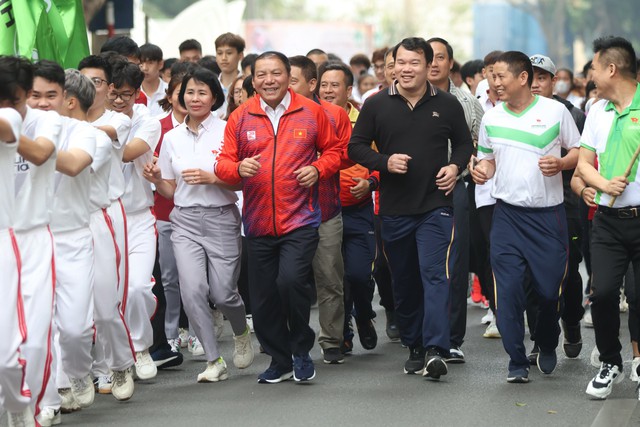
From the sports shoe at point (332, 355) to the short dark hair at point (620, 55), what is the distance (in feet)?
10.1

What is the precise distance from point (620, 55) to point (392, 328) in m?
3.67

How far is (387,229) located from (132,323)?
76.1 inches

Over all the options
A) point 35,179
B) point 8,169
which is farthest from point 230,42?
point 8,169

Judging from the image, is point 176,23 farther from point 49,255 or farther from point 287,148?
point 49,255

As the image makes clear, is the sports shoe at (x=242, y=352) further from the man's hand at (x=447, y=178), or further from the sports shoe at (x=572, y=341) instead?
the sports shoe at (x=572, y=341)

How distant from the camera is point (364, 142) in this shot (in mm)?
10383

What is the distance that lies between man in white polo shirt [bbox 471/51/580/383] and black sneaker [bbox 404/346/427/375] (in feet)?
2.33

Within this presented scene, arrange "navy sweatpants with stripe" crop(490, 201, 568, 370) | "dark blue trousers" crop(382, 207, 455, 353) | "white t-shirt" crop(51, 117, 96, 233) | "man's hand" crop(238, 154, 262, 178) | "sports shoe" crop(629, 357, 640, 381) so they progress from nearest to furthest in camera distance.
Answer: "white t-shirt" crop(51, 117, 96, 233) < "man's hand" crop(238, 154, 262, 178) < "sports shoe" crop(629, 357, 640, 381) < "navy sweatpants with stripe" crop(490, 201, 568, 370) < "dark blue trousers" crop(382, 207, 455, 353)

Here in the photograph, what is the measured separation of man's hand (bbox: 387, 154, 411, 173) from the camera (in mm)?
9961

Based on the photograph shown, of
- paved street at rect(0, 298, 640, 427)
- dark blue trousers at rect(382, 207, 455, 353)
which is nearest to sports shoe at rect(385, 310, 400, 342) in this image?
paved street at rect(0, 298, 640, 427)

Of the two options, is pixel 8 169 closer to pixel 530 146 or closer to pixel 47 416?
pixel 47 416

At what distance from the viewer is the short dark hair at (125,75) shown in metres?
10.1

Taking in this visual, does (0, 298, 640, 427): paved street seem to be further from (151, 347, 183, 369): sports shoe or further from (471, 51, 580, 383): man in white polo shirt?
(471, 51, 580, 383): man in white polo shirt

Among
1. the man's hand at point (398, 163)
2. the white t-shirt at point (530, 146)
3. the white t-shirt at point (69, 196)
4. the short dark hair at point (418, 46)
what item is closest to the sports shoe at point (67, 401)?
the white t-shirt at point (69, 196)
